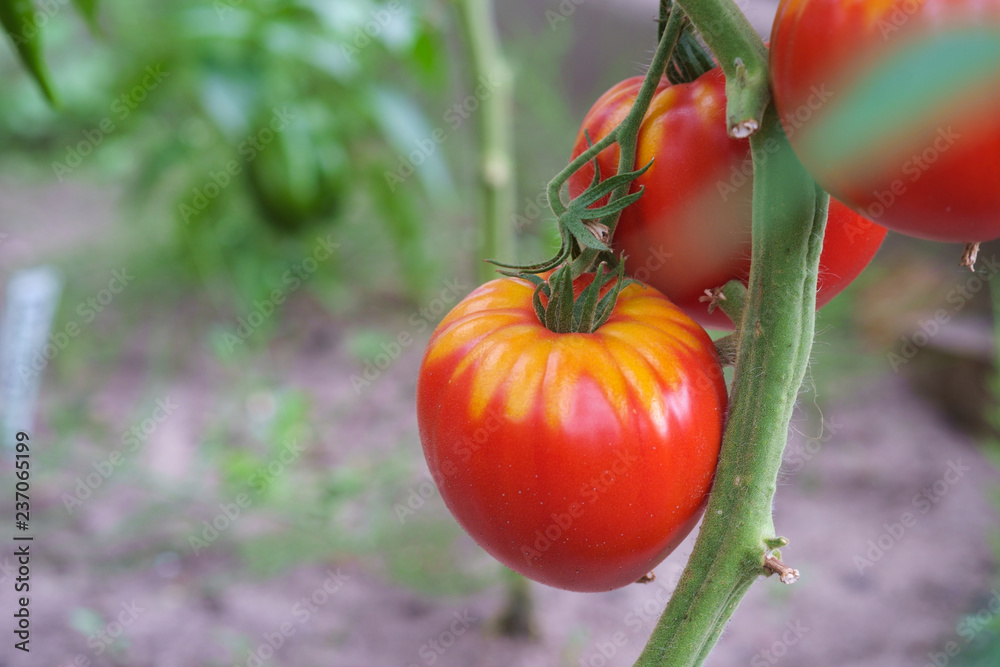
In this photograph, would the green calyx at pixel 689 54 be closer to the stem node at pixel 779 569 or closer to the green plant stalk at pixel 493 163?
the stem node at pixel 779 569

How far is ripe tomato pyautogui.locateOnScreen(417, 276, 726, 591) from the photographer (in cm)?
36

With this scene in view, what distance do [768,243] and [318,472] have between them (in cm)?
139

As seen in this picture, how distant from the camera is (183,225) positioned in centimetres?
182

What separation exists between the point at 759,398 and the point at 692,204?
10 cm

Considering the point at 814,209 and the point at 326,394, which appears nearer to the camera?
the point at 814,209

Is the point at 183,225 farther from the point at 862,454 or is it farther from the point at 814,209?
the point at 814,209

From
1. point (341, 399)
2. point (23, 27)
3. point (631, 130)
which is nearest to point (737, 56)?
point (631, 130)

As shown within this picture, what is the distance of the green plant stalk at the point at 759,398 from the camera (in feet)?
1.10

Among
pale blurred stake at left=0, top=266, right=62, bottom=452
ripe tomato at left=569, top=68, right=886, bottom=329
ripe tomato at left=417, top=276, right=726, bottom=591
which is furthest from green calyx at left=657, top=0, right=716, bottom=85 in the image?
pale blurred stake at left=0, top=266, right=62, bottom=452

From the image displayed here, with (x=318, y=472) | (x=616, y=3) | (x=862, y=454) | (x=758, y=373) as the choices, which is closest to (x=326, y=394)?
(x=318, y=472)

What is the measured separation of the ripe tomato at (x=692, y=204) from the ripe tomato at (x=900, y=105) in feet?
0.20

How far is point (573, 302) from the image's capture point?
380 millimetres

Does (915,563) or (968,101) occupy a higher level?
(968,101)

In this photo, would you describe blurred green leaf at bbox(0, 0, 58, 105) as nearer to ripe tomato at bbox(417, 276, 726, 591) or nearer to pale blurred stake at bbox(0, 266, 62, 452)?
ripe tomato at bbox(417, 276, 726, 591)
